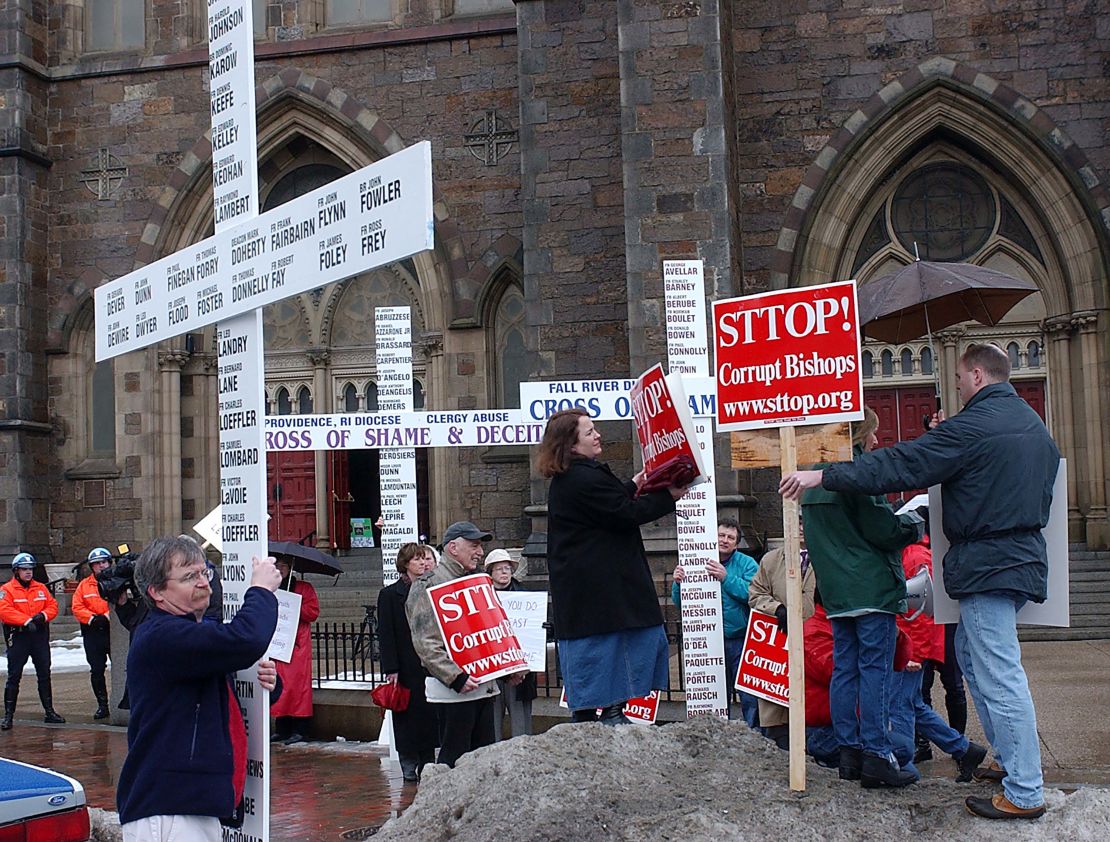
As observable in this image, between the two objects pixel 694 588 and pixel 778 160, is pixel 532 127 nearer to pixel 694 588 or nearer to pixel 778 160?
pixel 778 160

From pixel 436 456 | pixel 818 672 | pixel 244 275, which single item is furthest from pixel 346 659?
pixel 244 275

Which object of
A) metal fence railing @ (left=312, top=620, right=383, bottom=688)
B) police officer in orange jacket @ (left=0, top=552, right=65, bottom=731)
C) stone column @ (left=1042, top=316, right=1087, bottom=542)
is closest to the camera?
metal fence railing @ (left=312, top=620, right=383, bottom=688)

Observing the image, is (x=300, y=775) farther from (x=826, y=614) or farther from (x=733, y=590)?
(x=826, y=614)

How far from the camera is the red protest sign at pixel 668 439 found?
565cm

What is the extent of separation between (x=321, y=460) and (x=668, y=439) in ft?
52.2

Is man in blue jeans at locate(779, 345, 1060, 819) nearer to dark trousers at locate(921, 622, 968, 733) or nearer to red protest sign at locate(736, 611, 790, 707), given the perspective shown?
red protest sign at locate(736, 611, 790, 707)

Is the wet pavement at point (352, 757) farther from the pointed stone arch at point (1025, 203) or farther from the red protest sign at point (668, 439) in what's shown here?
the pointed stone arch at point (1025, 203)

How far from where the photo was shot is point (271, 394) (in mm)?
21422

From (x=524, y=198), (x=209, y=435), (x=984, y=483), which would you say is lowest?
(x=984, y=483)

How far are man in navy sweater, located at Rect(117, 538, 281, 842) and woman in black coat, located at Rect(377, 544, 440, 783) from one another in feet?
14.4

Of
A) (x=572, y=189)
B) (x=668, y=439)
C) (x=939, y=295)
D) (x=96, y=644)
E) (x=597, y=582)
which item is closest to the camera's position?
(x=668, y=439)

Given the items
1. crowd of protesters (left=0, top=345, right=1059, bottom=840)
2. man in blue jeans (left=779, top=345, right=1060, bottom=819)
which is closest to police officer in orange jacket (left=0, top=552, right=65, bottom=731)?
crowd of protesters (left=0, top=345, right=1059, bottom=840)

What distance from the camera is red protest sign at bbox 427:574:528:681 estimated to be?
7504 millimetres

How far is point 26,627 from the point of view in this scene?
1330 centimetres
